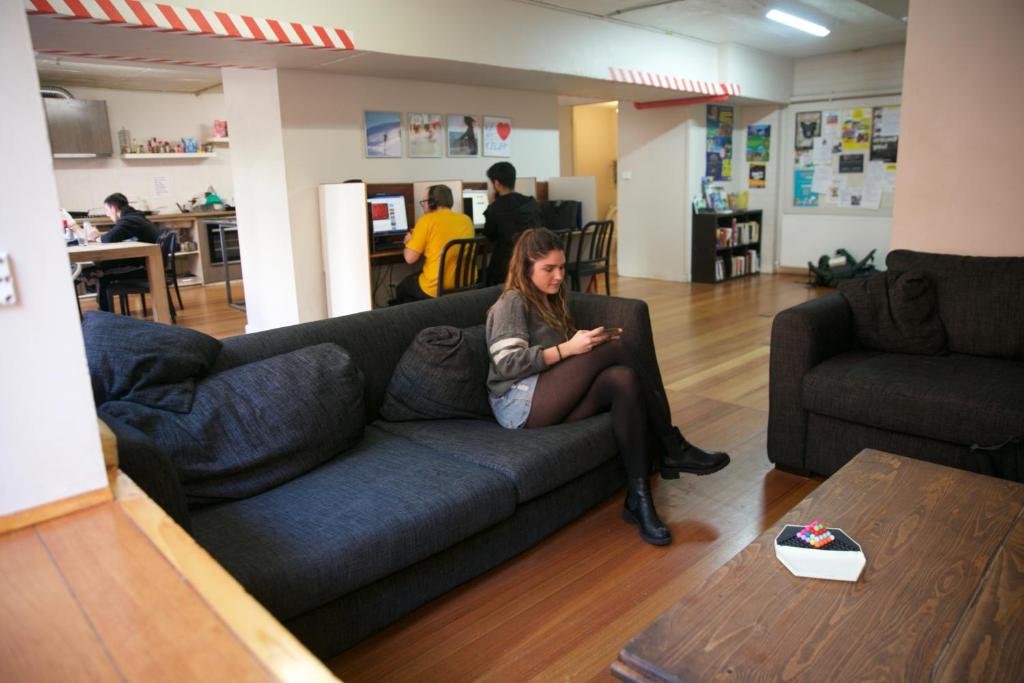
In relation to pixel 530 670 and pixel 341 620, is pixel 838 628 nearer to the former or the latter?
pixel 530 670

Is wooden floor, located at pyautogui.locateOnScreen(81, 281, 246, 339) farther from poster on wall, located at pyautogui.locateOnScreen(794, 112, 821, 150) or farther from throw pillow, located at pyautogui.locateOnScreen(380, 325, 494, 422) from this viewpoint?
poster on wall, located at pyautogui.locateOnScreen(794, 112, 821, 150)

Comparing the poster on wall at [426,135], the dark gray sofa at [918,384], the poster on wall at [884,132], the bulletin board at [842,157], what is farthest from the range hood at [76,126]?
the poster on wall at [884,132]

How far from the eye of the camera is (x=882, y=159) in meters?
7.82

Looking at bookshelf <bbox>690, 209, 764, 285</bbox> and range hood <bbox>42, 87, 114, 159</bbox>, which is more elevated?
range hood <bbox>42, 87, 114, 159</bbox>

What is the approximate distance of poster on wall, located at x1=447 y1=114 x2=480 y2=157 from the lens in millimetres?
6117

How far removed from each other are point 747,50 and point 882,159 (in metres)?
1.88

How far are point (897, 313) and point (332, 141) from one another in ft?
13.0

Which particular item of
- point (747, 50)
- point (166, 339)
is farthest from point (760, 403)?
point (747, 50)

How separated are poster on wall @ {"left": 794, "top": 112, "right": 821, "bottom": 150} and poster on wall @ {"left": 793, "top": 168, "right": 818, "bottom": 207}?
0.93 feet

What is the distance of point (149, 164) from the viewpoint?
358 inches

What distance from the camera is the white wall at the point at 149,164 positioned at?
8594mm

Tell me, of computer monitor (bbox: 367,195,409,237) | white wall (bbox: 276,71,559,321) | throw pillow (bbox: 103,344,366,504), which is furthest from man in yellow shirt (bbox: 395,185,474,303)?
throw pillow (bbox: 103,344,366,504)

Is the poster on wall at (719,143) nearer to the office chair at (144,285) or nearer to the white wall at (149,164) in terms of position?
the office chair at (144,285)

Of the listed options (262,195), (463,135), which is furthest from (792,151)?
(262,195)
